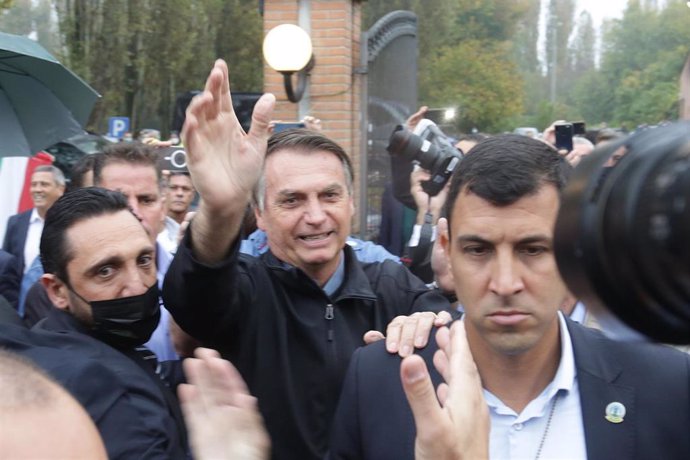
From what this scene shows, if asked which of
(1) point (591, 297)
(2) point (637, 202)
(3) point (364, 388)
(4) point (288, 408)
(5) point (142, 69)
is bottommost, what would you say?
(4) point (288, 408)

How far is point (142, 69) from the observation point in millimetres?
20359

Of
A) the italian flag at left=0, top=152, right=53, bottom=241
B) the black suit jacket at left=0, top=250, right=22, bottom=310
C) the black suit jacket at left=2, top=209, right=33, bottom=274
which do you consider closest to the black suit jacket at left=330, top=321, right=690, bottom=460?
the black suit jacket at left=0, top=250, right=22, bottom=310

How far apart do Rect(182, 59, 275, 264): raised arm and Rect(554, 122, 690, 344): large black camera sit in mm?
1444

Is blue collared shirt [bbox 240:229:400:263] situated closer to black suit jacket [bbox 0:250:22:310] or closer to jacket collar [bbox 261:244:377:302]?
jacket collar [bbox 261:244:377:302]

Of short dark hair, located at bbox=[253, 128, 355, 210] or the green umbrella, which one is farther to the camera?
the green umbrella

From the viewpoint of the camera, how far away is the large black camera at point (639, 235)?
92 centimetres

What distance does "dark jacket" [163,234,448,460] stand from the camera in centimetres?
260

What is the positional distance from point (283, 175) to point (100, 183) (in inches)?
60.1

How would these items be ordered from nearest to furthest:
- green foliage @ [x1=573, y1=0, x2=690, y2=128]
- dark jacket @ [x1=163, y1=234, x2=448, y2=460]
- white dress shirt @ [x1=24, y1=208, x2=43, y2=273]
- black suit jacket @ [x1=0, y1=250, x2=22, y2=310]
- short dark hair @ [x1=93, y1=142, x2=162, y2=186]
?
dark jacket @ [x1=163, y1=234, x2=448, y2=460]
short dark hair @ [x1=93, y1=142, x2=162, y2=186]
black suit jacket @ [x1=0, y1=250, x2=22, y2=310]
white dress shirt @ [x1=24, y1=208, x2=43, y2=273]
green foliage @ [x1=573, y1=0, x2=690, y2=128]

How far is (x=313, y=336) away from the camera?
8.93 ft

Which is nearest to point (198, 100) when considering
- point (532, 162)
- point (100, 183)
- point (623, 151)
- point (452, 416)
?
point (532, 162)

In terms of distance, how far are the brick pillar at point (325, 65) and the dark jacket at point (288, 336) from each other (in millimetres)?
4762

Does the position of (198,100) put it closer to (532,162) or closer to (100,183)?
(532,162)

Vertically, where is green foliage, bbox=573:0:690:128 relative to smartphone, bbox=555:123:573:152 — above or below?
above
